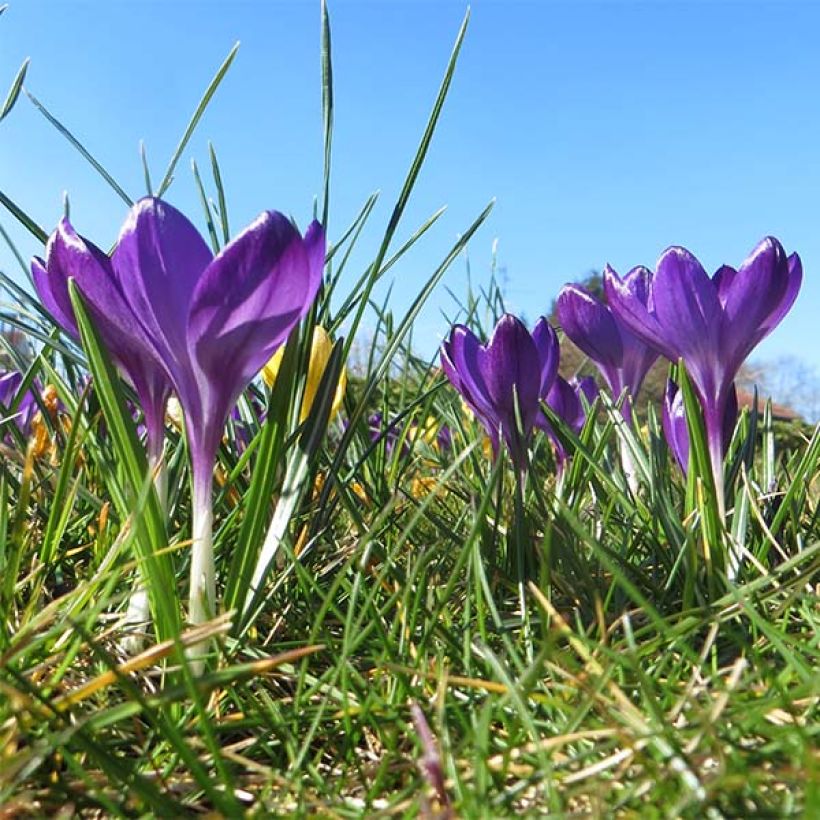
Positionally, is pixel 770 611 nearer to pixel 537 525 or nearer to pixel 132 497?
pixel 537 525

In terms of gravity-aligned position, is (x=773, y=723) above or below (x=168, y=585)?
below

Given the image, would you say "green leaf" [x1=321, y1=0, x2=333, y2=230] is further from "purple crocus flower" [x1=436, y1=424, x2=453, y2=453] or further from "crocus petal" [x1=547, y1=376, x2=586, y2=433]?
"purple crocus flower" [x1=436, y1=424, x2=453, y2=453]

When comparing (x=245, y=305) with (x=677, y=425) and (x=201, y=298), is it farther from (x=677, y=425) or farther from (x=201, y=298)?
(x=677, y=425)

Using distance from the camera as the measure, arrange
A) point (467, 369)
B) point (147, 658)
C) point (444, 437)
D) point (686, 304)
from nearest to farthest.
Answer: point (147, 658) < point (686, 304) < point (467, 369) < point (444, 437)

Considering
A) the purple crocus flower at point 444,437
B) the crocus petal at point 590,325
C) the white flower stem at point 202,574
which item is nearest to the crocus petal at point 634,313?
the crocus petal at point 590,325

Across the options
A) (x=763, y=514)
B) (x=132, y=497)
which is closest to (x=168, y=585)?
(x=132, y=497)

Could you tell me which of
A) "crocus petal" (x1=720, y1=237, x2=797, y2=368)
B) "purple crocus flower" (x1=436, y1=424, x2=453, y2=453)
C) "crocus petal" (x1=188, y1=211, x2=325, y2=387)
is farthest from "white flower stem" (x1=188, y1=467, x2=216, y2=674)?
"purple crocus flower" (x1=436, y1=424, x2=453, y2=453)

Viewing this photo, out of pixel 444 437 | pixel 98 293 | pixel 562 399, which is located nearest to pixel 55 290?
pixel 98 293
